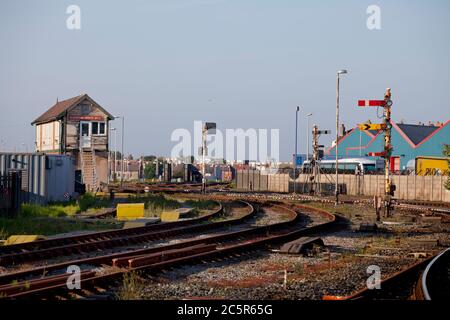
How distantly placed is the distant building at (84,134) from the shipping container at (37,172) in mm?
13469

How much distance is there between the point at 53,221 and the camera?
63.8 feet

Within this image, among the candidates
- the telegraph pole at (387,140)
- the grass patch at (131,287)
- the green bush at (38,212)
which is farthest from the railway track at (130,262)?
the green bush at (38,212)

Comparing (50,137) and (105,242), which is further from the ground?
(50,137)

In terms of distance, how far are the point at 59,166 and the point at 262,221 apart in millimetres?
10449

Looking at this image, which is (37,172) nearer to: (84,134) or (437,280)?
(84,134)

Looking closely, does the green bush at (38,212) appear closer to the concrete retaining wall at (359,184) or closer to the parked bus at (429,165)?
the concrete retaining wall at (359,184)

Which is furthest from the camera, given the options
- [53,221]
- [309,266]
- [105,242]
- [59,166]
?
[59,166]

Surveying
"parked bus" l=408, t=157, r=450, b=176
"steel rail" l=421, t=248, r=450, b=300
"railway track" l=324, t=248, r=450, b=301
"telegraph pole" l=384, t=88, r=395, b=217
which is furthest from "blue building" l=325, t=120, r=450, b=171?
"railway track" l=324, t=248, r=450, b=301

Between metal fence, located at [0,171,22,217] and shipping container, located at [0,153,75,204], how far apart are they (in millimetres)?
2510

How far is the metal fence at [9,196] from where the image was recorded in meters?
19.8

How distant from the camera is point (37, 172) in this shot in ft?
81.1
